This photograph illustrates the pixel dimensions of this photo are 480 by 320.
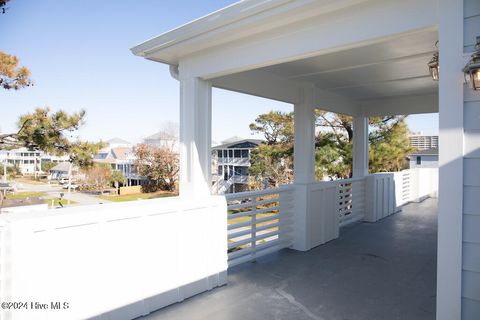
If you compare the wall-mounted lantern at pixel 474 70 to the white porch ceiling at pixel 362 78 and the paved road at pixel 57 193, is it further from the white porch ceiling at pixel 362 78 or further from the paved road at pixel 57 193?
the paved road at pixel 57 193

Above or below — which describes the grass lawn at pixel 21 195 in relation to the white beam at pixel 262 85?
below

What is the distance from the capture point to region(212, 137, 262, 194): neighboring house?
68.2ft

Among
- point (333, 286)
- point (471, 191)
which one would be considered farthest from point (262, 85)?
point (471, 191)

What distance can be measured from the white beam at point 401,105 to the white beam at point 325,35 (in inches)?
185

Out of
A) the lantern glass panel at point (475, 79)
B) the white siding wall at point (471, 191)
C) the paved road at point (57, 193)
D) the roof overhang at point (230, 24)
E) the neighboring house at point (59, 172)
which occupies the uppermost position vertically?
the roof overhang at point (230, 24)

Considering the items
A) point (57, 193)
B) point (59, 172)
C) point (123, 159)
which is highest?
point (123, 159)

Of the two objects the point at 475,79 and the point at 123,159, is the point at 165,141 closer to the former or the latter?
the point at 123,159

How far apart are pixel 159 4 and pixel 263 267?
10.1 m

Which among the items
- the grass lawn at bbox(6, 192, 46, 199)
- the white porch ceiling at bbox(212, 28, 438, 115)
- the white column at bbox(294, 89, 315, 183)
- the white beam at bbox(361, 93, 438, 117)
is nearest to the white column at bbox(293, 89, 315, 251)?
the white column at bbox(294, 89, 315, 183)

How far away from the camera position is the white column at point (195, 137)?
3490 millimetres

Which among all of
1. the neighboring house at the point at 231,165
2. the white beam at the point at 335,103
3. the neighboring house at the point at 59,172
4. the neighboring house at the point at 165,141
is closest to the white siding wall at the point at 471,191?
the white beam at the point at 335,103

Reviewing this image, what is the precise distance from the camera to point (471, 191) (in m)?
1.87

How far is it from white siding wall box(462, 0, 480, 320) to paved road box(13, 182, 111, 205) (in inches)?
754

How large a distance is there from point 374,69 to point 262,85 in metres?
1.51
